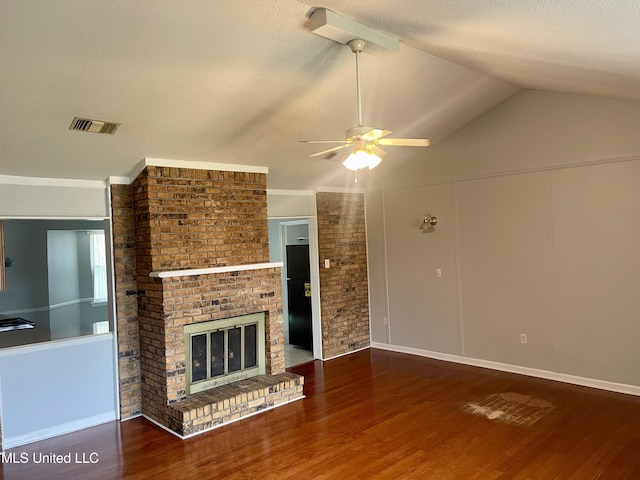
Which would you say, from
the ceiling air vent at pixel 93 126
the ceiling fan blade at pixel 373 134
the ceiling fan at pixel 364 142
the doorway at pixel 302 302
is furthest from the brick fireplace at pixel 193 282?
the ceiling fan blade at pixel 373 134

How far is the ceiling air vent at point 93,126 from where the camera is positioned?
340 centimetres

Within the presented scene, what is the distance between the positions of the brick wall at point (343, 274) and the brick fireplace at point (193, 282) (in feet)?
4.50

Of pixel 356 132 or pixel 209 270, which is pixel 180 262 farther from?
pixel 356 132

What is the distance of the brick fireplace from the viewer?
4148 millimetres

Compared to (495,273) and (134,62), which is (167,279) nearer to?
(134,62)

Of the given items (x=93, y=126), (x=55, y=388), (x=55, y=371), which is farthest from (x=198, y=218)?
(x=55, y=388)

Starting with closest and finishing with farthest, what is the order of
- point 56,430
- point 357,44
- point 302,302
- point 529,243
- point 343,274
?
1. point 357,44
2. point 56,430
3. point 529,243
4. point 343,274
5. point 302,302

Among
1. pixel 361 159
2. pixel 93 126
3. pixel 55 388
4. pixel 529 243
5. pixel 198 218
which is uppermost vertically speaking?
pixel 93 126

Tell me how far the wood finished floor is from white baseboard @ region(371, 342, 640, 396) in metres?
0.12

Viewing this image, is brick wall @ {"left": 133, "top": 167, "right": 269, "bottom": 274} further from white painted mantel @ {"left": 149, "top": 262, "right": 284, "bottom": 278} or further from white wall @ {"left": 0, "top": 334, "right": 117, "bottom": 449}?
white wall @ {"left": 0, "top": 334, "right": 117, "bottom": 449}

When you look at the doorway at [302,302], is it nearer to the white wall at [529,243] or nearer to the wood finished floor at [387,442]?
the white wall at [529,243]

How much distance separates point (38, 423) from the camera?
400cm

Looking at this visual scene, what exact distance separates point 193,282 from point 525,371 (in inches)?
146

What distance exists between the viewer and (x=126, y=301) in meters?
4.46
